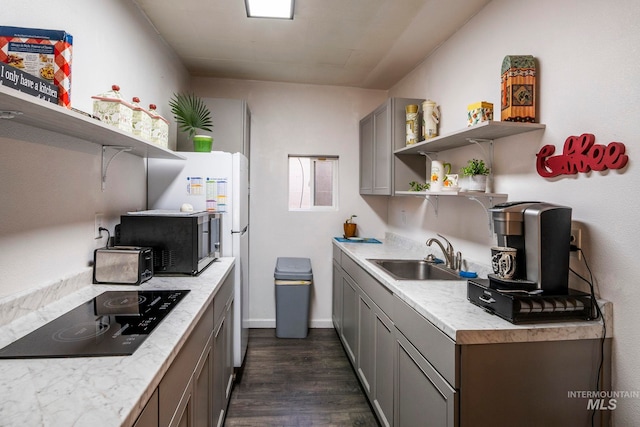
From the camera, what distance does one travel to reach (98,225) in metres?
1.74

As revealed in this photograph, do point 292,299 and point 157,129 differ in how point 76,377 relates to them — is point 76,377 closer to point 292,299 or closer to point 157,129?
point 157,129

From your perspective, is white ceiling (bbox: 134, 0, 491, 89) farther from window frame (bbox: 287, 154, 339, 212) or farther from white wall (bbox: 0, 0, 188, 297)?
window frame (bbox: 287, 154, 339, 212)

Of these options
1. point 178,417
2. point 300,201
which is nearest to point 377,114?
point 300,201

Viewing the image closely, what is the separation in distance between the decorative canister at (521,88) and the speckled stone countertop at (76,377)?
172cm

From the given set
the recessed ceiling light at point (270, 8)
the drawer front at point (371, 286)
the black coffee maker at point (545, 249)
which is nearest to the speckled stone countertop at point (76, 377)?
the drawer front at point (371, 286)

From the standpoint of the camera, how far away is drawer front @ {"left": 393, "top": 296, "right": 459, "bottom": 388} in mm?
1176

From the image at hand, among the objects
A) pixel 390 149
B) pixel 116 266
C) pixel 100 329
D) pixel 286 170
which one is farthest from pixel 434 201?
pixel 100 329

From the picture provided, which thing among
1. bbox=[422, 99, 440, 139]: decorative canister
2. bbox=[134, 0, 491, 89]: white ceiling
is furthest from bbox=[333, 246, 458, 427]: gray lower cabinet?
bbox=[134, 0, 491, 89]: white ceiling

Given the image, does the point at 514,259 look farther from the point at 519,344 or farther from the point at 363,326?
the point at 363,326

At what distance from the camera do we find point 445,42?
2.52 metres

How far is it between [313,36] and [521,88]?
5.22 ft

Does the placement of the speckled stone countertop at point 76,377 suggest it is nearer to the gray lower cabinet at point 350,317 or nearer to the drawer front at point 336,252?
the gray lower cabinet at point 350,317

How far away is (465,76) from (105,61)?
2191 millimetres

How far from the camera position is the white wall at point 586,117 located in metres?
1.21
